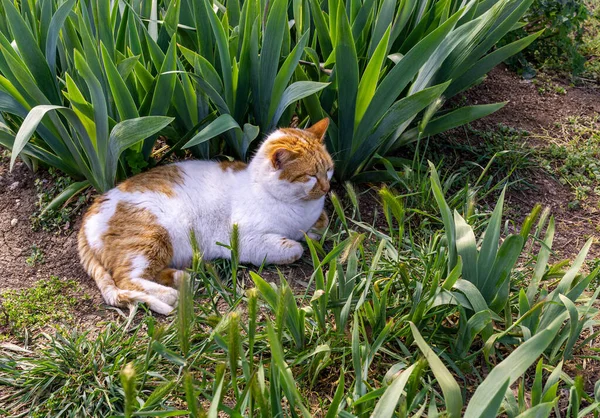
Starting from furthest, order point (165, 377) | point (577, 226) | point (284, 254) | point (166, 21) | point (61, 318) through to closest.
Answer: point (577, 226) < point (166, 21) < point (284, 254) < point (61, 318) < point (165, 377)

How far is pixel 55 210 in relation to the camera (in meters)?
2.90

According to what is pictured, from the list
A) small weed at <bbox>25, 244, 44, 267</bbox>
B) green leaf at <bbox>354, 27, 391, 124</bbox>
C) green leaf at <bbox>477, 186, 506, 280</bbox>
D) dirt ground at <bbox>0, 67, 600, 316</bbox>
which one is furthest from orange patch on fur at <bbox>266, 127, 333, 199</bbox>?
small weed at <bbox>25, 244, 44, 267</bbox>

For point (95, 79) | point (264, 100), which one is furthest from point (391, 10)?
point (95, 79)

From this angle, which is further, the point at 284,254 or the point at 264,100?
the point at 264,100

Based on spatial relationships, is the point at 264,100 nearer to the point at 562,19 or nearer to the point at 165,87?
the point at 165,87

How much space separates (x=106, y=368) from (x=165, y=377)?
213 mm

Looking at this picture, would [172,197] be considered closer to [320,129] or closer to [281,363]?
[320,129]

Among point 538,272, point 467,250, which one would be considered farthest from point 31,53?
point 538,272

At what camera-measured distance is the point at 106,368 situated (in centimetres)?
207

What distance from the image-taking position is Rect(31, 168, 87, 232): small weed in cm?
285

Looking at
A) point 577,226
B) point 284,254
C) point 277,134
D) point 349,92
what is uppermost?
point 349,92

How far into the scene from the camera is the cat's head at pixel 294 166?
2.58 m

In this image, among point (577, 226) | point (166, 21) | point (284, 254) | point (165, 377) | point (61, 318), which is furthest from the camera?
point (577, 226)

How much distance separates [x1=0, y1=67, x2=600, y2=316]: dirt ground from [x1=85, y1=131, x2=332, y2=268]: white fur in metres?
0.19
